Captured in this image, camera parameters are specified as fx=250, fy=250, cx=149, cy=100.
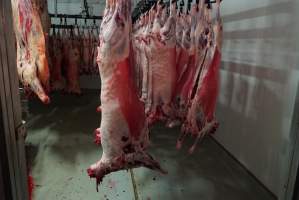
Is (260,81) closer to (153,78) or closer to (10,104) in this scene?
(153,78)

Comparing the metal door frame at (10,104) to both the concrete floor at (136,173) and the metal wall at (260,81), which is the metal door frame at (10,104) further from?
the metal wall at (260,81)

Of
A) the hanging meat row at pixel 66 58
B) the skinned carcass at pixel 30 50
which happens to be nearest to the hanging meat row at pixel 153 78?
the skinned carcass at pixel 30 50

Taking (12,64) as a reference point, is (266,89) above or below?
below

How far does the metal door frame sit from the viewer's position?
591 mm

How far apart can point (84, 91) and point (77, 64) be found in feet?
3.78

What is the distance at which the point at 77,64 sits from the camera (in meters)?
3.08

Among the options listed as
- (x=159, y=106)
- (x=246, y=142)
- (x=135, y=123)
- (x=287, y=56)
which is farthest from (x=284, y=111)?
(x=135, y=123)

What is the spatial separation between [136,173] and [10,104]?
1.32m

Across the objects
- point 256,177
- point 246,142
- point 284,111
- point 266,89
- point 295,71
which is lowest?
point 256,177

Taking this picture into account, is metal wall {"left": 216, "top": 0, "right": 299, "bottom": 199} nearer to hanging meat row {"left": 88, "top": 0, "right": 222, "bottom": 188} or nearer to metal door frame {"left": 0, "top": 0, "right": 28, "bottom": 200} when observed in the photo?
hanging meat row {"left": 88, "top": 0, "right": 222, "bottom": 188}

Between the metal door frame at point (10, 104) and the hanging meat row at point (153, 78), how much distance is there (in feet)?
1.27

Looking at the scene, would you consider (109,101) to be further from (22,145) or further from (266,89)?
(266,89)

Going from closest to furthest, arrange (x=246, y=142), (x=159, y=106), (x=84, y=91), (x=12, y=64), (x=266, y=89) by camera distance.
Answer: (x=12, y=64) < (x=159, y=106) < (x=266, y=89) < (x=246, y=142) < (x=84, y=91)

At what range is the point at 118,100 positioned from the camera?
3.29 ft
